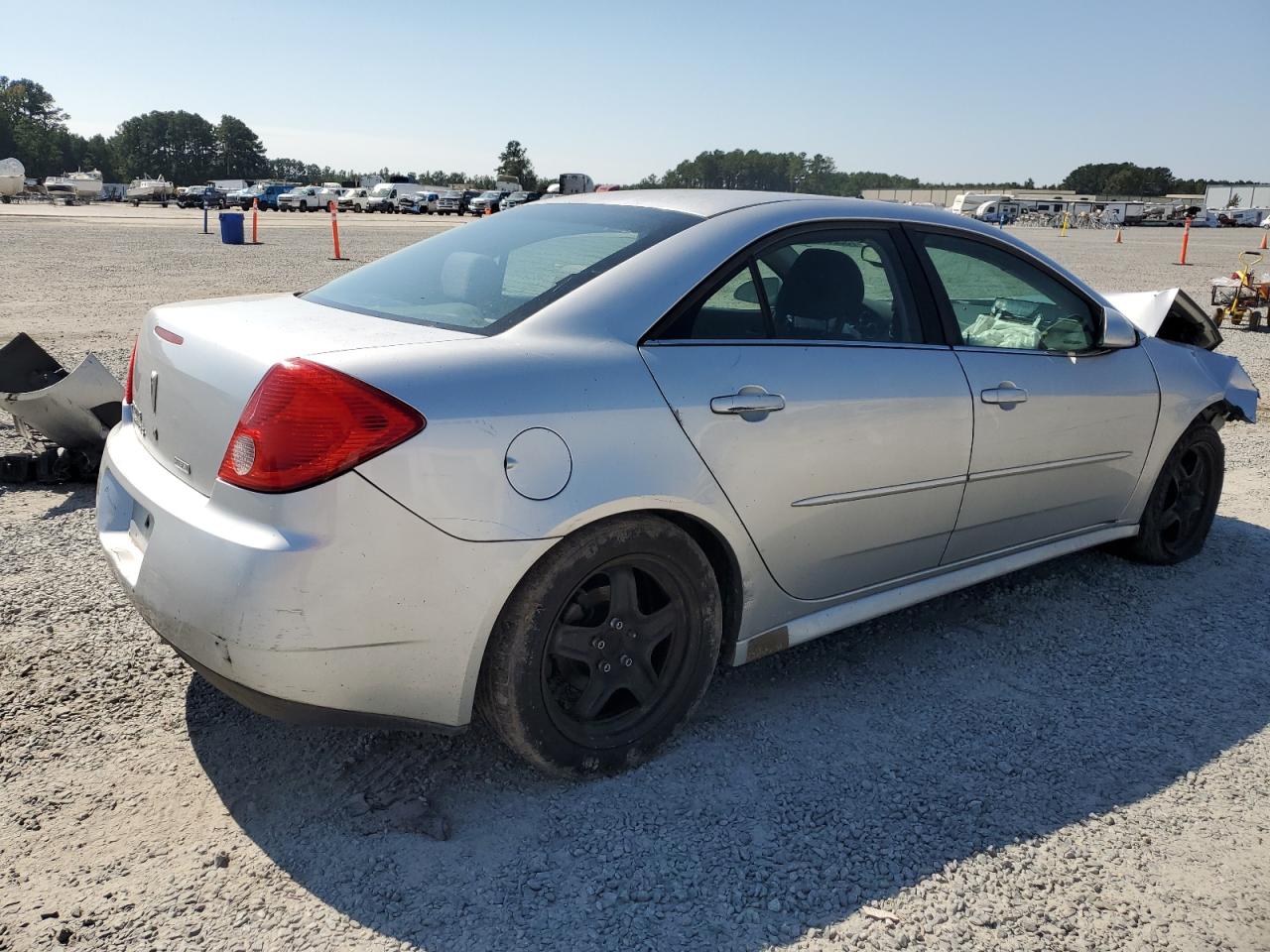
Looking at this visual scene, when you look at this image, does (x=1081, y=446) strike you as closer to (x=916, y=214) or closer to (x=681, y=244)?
(x=916, y=214)

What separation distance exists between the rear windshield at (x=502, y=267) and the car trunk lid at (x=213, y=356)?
0.15 metres

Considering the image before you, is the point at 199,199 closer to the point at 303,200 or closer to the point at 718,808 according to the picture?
the point at 303,200

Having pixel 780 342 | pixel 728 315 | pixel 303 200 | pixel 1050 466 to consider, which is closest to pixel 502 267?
pixel 728 315

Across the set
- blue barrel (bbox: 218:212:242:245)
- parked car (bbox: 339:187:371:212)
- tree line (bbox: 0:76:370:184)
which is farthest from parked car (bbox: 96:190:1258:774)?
tree line (bbox: 0:76:370:184)

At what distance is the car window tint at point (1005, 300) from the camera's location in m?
3.60

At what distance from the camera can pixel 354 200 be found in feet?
218

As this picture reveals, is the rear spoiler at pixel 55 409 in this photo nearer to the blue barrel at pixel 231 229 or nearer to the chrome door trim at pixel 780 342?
the chrome door trim at pixel 780 342

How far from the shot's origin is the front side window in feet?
9.50

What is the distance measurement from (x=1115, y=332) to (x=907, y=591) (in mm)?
1504

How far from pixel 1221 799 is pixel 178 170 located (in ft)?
571

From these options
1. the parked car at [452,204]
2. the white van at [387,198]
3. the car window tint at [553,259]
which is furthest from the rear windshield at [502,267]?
the white van at [387,198]

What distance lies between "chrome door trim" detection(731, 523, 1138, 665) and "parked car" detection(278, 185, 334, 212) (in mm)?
65052

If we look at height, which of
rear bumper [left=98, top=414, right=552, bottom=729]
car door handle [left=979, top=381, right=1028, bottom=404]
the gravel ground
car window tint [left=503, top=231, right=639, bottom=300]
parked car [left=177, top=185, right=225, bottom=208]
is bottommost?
the gravel ground

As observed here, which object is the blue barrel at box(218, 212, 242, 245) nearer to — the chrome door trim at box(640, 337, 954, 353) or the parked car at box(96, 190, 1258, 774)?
the parked car at box(96, 190, 1258, 774)
